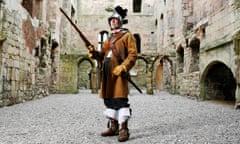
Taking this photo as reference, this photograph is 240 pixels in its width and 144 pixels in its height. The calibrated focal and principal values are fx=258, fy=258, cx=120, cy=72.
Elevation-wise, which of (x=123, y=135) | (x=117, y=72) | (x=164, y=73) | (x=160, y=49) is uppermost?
(x=160, y=49)

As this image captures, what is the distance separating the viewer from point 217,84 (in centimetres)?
917

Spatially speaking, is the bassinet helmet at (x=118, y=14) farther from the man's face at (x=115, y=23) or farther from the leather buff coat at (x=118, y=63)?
the leather buff coat at (x=118, y=63)

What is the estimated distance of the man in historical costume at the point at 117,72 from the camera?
305 centimetres

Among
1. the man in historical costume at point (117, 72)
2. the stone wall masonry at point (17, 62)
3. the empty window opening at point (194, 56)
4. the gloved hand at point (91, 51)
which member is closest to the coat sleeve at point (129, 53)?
the man in historical costume at point (117, 72)

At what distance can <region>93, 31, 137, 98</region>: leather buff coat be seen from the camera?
10.0 feet

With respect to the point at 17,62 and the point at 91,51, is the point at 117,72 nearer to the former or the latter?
the point at 91,51

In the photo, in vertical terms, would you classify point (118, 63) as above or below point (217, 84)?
above

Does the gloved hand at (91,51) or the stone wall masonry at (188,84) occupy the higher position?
the gloved hand at (91,51)

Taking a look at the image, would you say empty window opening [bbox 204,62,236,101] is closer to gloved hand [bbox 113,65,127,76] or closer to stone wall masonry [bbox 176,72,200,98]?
stone wall masonry [bbox 176,72,200,98]

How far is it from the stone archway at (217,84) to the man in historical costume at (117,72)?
257 inches

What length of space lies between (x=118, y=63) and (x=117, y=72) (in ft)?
0.67

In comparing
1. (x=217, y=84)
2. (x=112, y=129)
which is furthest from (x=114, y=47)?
(x=217, y=84)

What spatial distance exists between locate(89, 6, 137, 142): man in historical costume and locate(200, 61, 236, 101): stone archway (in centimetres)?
653

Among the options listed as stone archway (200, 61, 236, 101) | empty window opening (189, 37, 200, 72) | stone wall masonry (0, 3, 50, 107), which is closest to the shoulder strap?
stone wall masonry (0, 3, 50, 107)
